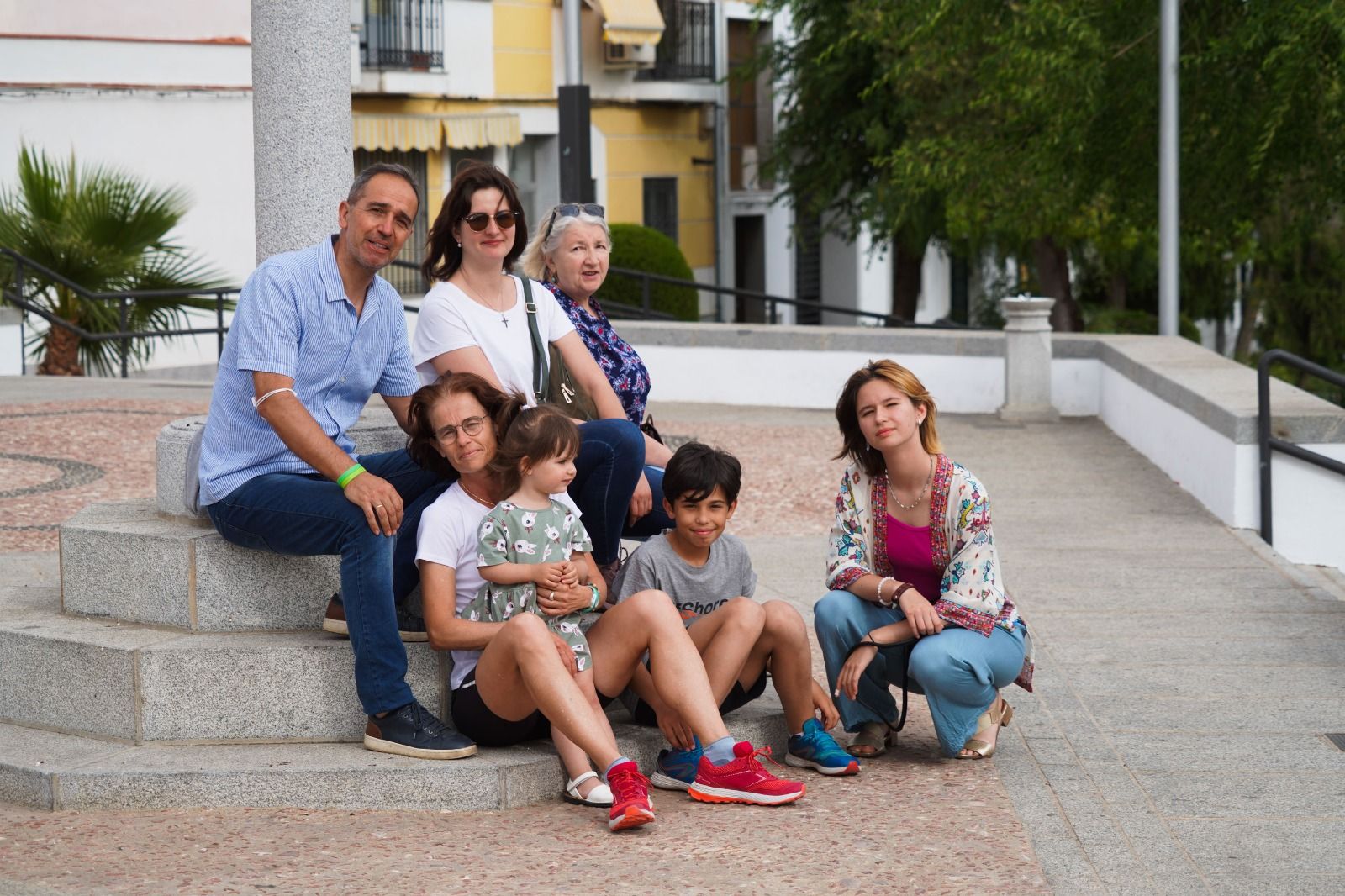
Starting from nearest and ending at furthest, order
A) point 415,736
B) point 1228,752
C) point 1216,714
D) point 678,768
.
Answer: point 415,736
point 678,768
point 1228,752
point 1216,714

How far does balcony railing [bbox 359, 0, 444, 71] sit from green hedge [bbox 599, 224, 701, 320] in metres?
3.57

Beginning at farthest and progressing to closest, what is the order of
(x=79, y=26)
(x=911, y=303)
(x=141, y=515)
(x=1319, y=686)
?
1. (x=911, y=303)
2. (x=79, y=26)
3. (x=1319, y=686)
4. (x=141, y=515)

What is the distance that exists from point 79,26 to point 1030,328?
1138 centimetres

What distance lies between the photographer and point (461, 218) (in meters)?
5.22

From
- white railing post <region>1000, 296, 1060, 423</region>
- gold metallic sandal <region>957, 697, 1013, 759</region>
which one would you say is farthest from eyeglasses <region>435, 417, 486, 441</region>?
white railing post <region>1000, 296, 1060, 423</region>

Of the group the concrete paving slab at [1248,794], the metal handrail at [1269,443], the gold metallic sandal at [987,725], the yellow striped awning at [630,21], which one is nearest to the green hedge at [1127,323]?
the yellow striped awning at [630,21]

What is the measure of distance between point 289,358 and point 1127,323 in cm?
2295

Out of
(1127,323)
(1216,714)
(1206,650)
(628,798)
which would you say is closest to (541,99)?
(1127,323)

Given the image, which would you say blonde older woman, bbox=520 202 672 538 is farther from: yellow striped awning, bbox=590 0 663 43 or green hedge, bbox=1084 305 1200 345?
yellow striped awning, bbox=590 0 663 43

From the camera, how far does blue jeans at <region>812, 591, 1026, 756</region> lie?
504 cm

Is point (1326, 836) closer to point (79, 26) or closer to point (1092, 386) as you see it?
point (1092, 386)

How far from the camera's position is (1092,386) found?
13672 mm

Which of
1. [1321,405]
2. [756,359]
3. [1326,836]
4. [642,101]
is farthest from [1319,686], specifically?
[642,101]

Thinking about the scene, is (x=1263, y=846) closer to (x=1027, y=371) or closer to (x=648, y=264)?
(x=1027, y=371)
